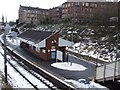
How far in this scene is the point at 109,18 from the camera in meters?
40.0

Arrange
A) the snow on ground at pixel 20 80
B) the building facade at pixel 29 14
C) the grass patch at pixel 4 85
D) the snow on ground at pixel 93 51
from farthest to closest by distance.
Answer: the building facade at pixel 29 14 → the snow on ground at pixel 93 51 → the snow on ground at pixel 20 80 → the grass patch at pixel 4 85

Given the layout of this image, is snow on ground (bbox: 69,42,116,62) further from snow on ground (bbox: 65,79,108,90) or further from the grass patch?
the grass patch

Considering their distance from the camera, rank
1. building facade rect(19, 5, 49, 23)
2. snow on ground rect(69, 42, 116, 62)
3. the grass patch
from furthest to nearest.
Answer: building facade rect(19, 5, 49, 23) → snow on ground rect(69, 42, 116, 62) → the grass patch

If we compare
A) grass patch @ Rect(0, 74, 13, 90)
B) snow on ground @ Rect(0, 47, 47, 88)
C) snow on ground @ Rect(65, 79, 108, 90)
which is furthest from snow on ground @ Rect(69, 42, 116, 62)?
grass patch @ Rect(0, 74, 13, 90)

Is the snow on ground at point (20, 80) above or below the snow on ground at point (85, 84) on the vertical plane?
below

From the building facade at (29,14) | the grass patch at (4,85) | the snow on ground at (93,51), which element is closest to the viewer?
the grass patch at (4,85)

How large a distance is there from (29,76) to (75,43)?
19.5 m

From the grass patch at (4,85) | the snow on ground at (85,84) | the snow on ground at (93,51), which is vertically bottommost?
the grass patch at (4,85)

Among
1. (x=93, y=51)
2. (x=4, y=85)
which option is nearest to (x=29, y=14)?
(x=93, y=51)

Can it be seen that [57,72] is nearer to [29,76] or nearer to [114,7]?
[29,76]

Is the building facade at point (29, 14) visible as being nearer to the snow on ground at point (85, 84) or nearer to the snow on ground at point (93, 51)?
the snow on ground at point (93, 51)

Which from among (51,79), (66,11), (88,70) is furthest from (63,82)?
(66,11)

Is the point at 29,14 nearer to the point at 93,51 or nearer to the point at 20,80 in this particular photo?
the point at 93,51

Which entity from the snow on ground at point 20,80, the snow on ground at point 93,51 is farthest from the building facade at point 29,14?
the snow on ground at point 20,80
